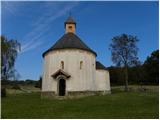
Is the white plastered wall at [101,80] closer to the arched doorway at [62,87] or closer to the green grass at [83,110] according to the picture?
the arched doorway at [62,87]

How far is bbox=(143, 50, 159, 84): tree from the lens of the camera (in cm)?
6556

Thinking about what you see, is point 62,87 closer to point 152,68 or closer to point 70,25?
point 70,25

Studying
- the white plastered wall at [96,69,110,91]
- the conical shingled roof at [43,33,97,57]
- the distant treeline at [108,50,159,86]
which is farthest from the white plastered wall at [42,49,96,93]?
the distant treeline at [108,50,159,86]

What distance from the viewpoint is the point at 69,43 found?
114 ft

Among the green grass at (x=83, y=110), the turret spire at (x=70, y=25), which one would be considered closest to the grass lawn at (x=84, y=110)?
the green grass at (x=83, y=110)

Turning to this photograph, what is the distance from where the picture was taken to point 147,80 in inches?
2712

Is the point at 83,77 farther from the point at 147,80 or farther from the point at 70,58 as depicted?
the point at 147,80

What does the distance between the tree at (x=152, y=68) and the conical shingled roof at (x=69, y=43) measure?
3345 centimetres

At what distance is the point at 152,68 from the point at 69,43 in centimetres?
3612

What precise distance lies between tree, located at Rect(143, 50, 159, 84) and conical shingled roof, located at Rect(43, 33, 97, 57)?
3345 centimetres

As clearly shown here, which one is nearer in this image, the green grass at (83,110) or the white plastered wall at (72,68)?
the green grass at (83,110)

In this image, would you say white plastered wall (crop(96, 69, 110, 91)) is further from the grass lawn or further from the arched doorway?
the grass lawn

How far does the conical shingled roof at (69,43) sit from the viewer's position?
34219 millimetres

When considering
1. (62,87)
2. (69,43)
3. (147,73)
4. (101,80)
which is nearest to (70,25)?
(69,43)
